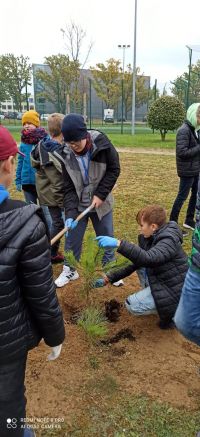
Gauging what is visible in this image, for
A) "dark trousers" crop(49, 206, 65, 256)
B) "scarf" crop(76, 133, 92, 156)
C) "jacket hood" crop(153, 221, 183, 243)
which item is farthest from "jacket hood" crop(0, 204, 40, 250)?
"dark trousers" crop(49, 206, 65, 256)

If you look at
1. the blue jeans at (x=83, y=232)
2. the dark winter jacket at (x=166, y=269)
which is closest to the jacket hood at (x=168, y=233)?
the dark winter jacket at (x=166, y=269)

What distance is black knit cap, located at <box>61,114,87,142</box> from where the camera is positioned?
9.16ft

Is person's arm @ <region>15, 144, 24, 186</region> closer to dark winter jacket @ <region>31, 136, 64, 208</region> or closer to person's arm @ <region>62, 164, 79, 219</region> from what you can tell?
dark winter jacket @ <region>31, 136, 64, 208</region>

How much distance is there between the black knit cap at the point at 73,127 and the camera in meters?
2.79

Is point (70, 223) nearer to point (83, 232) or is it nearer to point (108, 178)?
point (83, 232)

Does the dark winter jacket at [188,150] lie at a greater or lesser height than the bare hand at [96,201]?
greater

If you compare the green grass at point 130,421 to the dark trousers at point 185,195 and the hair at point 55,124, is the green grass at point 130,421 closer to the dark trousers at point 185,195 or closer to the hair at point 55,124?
the hair at point 55,124

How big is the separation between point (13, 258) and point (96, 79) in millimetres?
36010

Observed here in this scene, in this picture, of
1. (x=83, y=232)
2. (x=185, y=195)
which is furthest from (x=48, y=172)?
(x=185, y=195)

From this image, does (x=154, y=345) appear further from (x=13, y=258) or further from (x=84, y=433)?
(x=13, y=258)

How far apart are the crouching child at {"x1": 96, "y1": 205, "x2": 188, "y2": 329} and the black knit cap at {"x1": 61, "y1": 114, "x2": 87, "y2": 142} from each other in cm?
74

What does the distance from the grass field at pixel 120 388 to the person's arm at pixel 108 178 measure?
3.34 ft

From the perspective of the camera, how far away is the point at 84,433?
6.61ft

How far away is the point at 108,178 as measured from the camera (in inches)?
128
